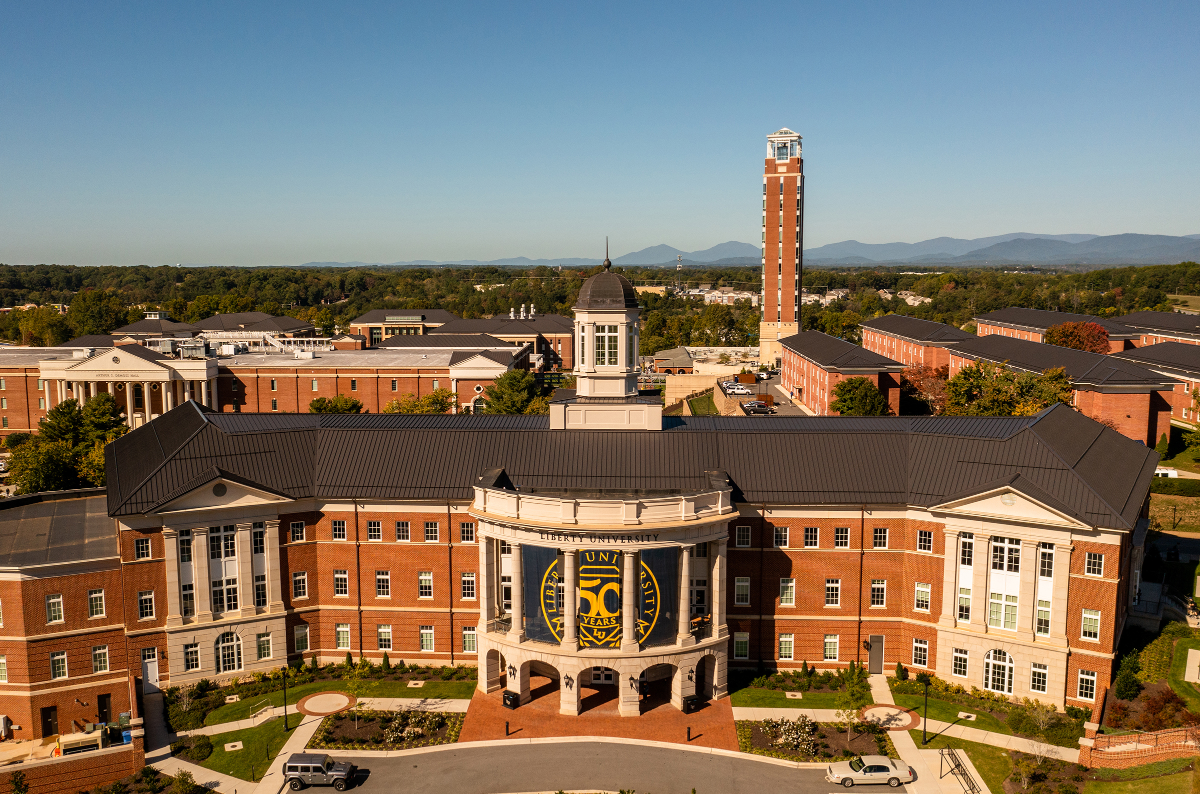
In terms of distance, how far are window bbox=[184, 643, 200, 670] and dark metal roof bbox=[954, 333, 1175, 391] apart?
3852 inches

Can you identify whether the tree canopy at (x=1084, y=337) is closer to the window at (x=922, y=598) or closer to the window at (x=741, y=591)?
the window at (x=922, y=598)

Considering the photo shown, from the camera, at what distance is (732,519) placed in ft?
176

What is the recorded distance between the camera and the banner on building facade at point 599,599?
50062 mm

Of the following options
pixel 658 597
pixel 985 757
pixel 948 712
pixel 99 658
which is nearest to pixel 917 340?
pixel 948 712

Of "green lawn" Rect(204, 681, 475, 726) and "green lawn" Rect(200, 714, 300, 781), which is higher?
"green lawn" Rect(204, 681, 475, 726)

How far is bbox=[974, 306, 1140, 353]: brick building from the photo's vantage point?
164 m

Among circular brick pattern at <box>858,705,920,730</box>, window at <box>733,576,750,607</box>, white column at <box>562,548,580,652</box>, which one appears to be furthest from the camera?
window at <box>733,576,750,607</box>

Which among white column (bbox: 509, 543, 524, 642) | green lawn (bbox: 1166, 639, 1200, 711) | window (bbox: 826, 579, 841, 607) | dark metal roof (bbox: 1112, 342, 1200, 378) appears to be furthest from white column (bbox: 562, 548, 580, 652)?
dark metal roof (bbox: 1112, 342, 1200, 378)

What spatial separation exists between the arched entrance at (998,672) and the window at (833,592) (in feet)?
28.9

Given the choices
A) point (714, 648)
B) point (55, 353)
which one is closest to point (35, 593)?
point (714, 648)

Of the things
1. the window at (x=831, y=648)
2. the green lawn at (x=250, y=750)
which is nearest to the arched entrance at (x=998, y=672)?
the window at (x=831, y=648)

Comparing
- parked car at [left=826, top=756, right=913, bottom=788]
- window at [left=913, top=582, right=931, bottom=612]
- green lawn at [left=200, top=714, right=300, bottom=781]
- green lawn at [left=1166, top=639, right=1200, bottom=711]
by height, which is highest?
window at [left=913, top=582, right=931, bottom=612]

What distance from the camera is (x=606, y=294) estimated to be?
199 feet

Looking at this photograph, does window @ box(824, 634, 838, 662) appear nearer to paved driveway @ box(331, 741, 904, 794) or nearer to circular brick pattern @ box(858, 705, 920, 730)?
circular brick pattern @ box(858, 705, 920, 730)
